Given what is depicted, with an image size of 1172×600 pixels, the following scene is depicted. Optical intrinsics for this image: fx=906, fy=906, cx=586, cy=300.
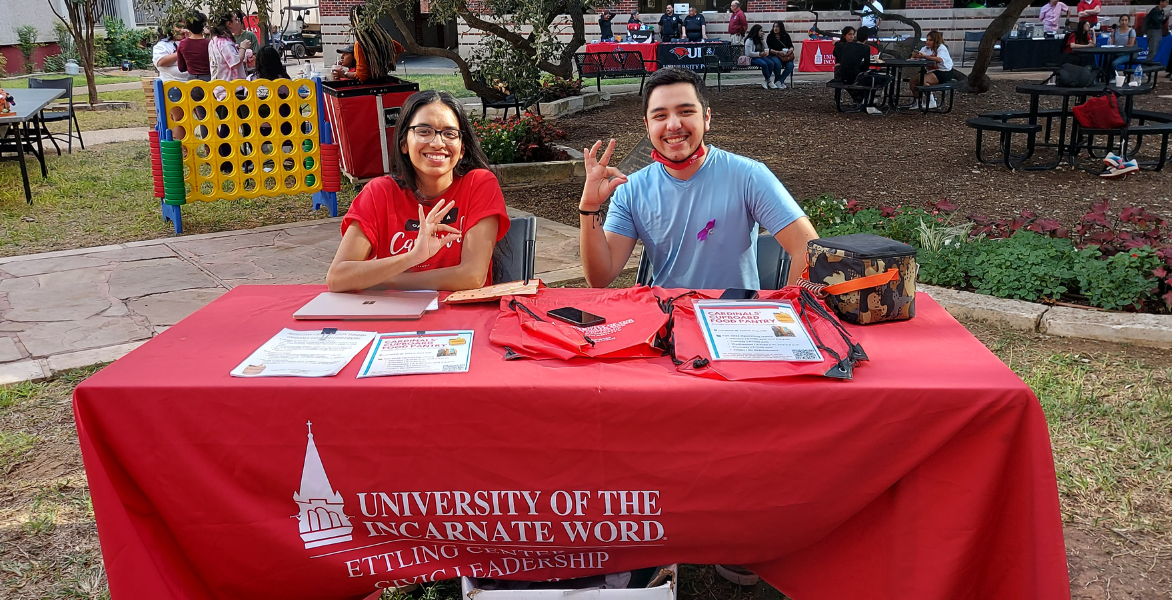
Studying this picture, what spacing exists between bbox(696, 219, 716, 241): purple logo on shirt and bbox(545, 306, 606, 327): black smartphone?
0.84 metres

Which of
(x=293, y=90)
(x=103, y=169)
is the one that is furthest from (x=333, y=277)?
(x=103, y=169)

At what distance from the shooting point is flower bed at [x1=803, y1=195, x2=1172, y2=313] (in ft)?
15.9

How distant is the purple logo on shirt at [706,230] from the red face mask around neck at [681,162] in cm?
22

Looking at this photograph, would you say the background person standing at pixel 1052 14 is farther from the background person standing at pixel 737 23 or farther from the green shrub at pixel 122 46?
the green shrub at pixel 122 46

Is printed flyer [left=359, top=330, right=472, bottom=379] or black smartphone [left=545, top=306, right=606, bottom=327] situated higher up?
black smartphone [left=545, top=306, right=606, bottom=327]

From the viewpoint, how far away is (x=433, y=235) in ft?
9.28

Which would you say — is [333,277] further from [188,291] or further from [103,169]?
[103,169]

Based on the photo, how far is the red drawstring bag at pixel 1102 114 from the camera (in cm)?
848

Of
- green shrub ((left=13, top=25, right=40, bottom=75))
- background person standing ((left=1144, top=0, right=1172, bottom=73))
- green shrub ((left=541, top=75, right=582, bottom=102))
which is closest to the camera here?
green shrub ((left=541, top=75, right=582, bottom=102))

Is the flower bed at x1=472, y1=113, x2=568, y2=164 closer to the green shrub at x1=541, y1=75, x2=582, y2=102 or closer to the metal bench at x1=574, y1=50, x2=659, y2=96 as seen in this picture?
the green shrub at x1=541, y1=75, x2=582, y2=102

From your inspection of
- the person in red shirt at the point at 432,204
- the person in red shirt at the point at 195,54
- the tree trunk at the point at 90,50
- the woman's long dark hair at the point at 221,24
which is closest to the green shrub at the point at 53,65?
the tree trunk at the point at 90,50

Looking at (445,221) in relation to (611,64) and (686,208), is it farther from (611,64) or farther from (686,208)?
(611,64)

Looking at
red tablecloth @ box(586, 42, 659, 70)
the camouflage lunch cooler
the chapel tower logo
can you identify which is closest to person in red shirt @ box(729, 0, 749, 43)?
red tablecloth @ box(586, 42, 659, 70)

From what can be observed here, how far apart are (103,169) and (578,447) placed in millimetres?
9791
